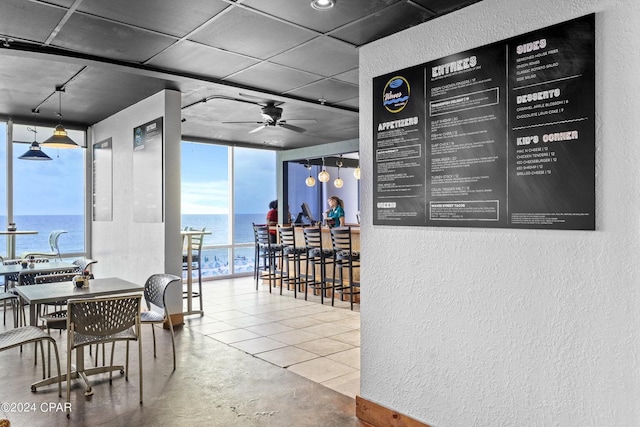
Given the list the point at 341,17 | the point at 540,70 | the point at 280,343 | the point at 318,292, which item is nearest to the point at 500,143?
the point at 540,70

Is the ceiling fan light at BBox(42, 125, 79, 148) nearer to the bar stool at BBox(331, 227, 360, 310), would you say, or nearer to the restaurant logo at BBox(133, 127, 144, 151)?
the restaurant logo at BBox(133, 127, 144, 151)

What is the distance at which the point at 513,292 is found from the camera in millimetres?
2305

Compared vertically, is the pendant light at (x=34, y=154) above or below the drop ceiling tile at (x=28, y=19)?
below

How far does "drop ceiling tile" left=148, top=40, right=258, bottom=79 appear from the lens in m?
3.81

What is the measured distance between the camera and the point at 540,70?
2205 mm

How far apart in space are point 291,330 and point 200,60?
304cm

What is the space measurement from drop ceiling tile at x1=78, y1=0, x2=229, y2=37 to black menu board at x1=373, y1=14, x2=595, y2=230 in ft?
4.21

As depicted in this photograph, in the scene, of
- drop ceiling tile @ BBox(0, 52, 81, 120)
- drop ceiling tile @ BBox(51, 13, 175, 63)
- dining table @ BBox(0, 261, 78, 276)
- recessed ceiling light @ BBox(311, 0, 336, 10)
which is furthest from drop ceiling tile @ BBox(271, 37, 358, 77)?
dining table @ BBox(0, 261, 78, 276)

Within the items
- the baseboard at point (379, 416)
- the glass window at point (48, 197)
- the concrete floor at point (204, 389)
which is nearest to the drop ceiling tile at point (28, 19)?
the concrete floor at point (204, 389)

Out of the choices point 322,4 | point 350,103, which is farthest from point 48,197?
point 322,4

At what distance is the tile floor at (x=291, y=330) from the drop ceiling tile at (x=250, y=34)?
108 inches

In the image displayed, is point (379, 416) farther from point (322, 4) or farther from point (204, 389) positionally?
point (322, 4)

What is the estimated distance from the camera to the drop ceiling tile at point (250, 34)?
319 centimetres

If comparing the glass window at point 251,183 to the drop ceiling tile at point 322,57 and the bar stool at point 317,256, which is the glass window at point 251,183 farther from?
the drop ceiling tile at point 322,57
